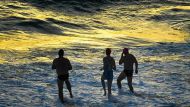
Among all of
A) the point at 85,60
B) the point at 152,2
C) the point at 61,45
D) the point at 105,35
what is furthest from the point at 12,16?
the point at 152,2

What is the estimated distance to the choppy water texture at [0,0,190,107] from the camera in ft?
53.7

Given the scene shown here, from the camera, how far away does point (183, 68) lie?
71.9ft

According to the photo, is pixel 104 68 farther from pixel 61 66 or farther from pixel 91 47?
pixel 91 47

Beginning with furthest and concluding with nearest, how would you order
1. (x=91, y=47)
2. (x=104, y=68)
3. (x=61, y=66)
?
(x=91, y=47)
(x=104, y=68)
(x=61, y=66)

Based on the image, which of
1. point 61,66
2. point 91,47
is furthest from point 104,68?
point 91,47

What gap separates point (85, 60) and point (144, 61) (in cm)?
304

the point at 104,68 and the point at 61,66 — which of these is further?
the point at 104,68

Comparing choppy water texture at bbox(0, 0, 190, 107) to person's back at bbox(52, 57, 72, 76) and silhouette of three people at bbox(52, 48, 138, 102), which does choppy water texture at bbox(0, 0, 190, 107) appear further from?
person's back at bbox(52, 57, 72, 76)

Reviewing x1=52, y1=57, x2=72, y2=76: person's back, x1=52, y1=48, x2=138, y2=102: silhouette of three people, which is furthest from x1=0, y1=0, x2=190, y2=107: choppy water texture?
x1=52, y1=57, x2=72, y2=76: person's back

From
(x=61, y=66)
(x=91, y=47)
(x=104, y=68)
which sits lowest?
(x=91, y=47)

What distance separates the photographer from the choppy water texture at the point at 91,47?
1636 cm

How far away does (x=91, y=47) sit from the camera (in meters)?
27.9

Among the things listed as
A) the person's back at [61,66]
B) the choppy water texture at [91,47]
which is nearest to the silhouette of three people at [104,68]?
the person's back at [61,66]

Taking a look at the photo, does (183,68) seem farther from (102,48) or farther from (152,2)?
(152,2)
